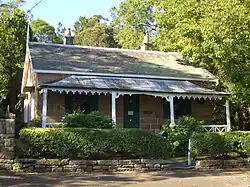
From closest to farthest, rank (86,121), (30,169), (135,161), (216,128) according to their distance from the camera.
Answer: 1. (30,169)
2. (135,161)
3. (86,121)
4. (216,128)

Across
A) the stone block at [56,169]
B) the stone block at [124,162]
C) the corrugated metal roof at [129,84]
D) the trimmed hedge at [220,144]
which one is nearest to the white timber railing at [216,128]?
the corrugated metal roof at [129,84]

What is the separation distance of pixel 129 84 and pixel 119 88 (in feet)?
4.05

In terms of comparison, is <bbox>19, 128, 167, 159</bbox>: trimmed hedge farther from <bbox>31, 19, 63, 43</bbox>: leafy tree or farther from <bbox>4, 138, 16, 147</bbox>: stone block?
<bbox>31, 19, 63, 43</bbox>: leafy tree

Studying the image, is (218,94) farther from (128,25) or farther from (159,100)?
(128,25)

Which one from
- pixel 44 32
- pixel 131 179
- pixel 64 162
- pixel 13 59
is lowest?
pixel 131 179

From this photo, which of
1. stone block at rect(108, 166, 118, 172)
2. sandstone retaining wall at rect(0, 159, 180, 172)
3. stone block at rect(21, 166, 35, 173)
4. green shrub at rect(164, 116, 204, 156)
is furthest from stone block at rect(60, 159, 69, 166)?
green shrub at rect(164, 116, 204, 156)

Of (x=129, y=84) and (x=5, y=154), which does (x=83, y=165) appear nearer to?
(x=5, y=154)

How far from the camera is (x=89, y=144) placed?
42.2 feet

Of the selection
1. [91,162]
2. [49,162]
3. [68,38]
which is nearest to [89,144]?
[91,162]

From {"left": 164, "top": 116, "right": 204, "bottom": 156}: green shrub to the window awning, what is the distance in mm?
2041

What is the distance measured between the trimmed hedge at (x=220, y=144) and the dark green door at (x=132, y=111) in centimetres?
771

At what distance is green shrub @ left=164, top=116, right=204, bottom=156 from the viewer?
17.2 metres

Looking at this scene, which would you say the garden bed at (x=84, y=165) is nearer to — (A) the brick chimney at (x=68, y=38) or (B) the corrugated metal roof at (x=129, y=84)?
(B) the corrugated metal roof at (x=129, y=84)

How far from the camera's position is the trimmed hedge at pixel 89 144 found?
492 inches
